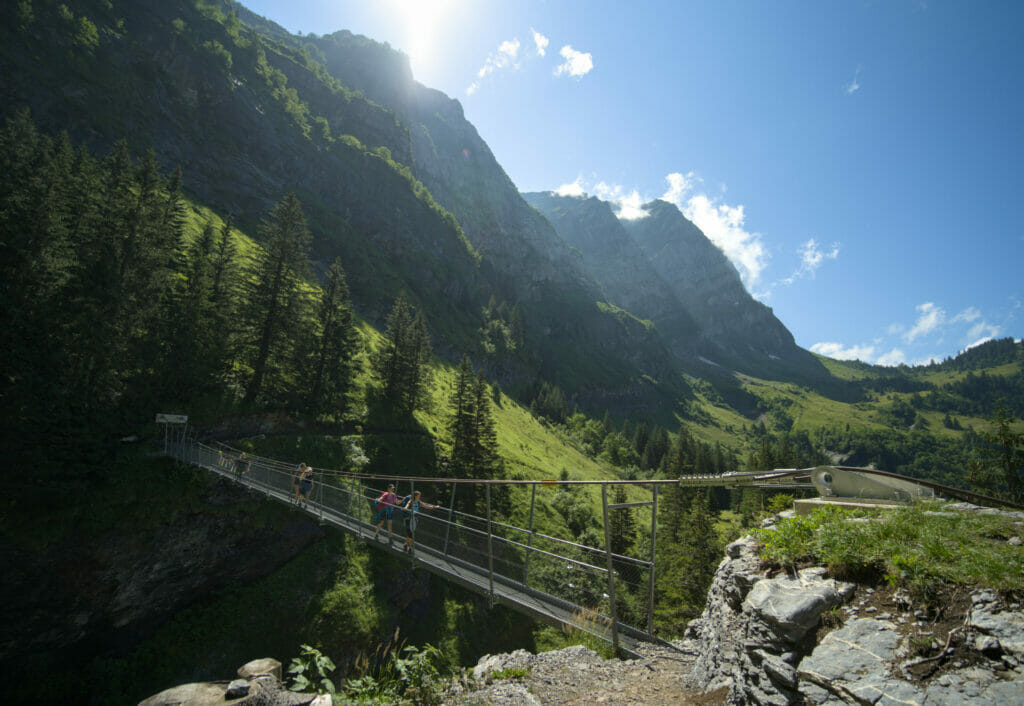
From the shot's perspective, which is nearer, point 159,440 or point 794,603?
point 794,603

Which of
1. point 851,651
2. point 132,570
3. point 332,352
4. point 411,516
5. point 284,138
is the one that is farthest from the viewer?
point 284,138

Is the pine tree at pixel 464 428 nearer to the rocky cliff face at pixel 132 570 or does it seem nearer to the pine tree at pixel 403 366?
the pine tree at pixel 403 366

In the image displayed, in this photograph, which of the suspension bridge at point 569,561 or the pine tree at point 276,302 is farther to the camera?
the pine tree at point 276,302

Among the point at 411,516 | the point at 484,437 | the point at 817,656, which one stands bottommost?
the point at 411,516

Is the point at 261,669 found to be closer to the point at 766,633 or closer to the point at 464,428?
the point at 766,633

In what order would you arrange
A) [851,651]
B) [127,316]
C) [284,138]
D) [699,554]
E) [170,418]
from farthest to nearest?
[284,138] → [699,554] → [127,316] → [170,418] → [851,651]

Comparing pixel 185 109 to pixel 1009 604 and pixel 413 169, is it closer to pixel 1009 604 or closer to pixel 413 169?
pixel 413 169

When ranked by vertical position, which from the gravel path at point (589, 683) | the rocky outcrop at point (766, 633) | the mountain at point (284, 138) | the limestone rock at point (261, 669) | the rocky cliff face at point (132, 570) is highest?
the mountain at point (284, 138)

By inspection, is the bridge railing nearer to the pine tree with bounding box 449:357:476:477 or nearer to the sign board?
the sign board

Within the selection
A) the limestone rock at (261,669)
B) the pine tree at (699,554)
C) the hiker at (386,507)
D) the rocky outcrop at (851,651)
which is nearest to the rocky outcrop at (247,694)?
the limestone rock at (261,669)

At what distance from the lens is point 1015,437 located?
29.5m

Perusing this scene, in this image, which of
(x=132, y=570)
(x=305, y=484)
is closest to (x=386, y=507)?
(x=305, y=484)

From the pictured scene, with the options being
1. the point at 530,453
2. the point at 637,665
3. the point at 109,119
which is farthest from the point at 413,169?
the point at 637,665

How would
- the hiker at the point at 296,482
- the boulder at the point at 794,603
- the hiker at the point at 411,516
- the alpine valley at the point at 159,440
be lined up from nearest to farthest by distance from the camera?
the boulder at the point at 794,603
the hiker at the point at 411,516
the hiker at the point at 296,482
the alpine valley at the point at 159,440
